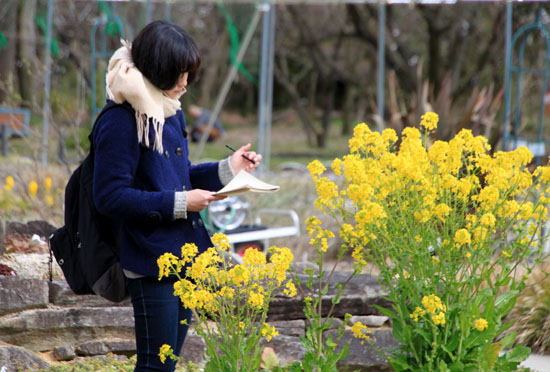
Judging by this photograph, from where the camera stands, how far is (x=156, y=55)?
2.26 m

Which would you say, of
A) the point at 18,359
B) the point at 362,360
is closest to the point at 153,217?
the point at 18,359

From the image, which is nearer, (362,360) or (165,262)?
(165,262)

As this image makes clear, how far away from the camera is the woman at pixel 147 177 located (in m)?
2.23

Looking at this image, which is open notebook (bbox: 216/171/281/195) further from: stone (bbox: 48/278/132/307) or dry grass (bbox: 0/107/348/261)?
stone (bbox: 48/278/132/307)

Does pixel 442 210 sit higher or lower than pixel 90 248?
higher

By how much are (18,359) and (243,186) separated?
143 cm

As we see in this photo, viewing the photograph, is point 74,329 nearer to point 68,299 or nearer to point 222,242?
point 68,299

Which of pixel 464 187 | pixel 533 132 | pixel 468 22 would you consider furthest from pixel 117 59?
pixel 533 132

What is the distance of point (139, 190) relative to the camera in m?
2.25

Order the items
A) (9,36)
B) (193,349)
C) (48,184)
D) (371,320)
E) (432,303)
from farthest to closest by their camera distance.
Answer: (9,36) < (48,184) < (371,320) < (193,349) < (432,303)

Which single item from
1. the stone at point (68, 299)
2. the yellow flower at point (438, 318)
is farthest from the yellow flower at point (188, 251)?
the stone at point (68, 299)

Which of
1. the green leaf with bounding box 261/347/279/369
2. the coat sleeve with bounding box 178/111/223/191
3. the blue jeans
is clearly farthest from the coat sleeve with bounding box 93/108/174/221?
the green leaf with bounding box 261/347/279/369

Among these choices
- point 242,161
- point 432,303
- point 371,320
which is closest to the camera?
point 432,303

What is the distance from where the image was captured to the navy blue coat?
222 centimetres
